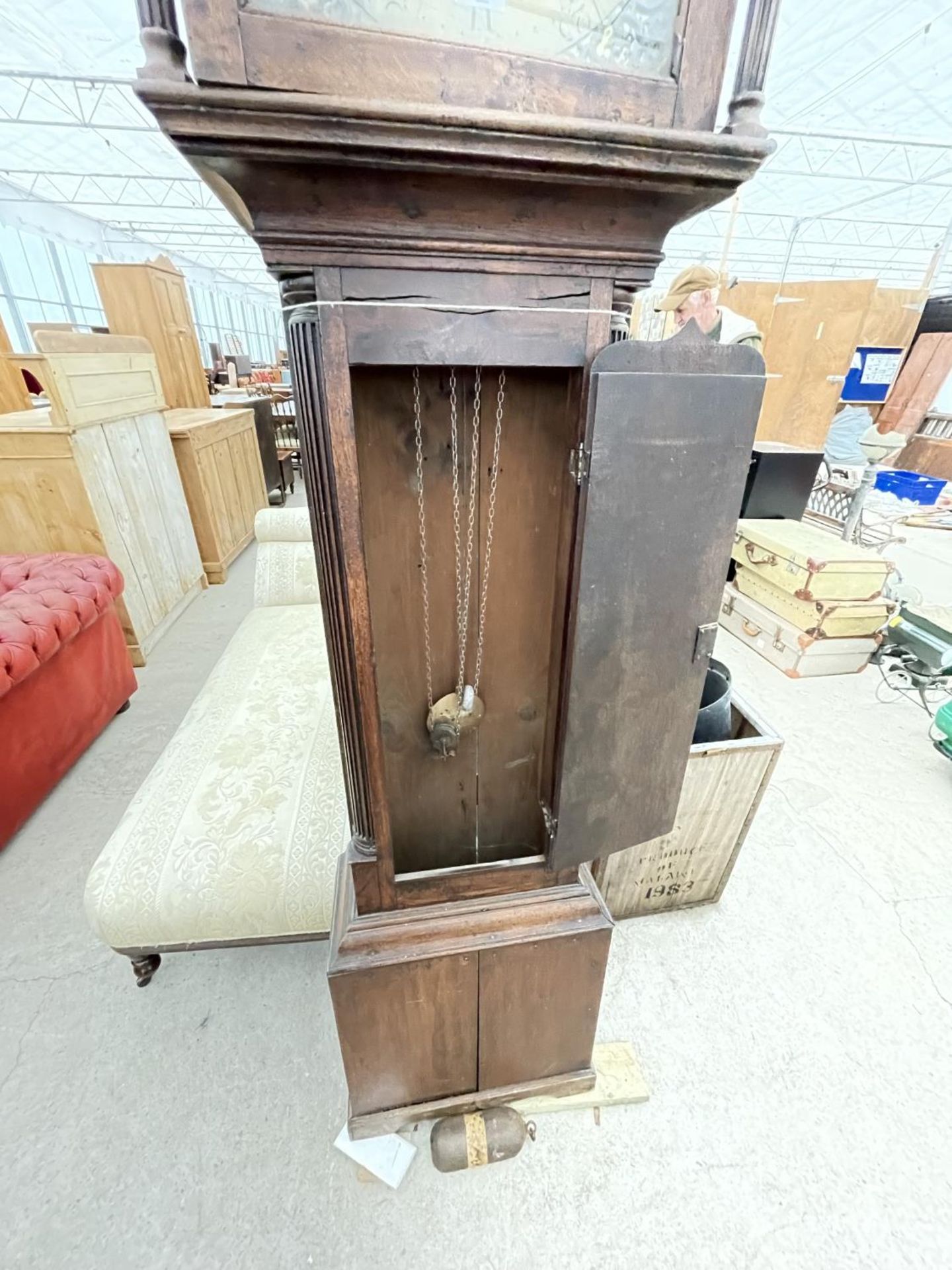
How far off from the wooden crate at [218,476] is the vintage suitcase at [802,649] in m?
3.17

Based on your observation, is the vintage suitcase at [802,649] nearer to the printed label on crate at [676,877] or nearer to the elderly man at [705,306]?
the elderly man at [705,306]

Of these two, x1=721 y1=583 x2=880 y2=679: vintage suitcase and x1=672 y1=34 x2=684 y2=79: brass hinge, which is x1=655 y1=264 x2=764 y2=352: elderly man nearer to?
A: x1=721 y1=583 x2=880 y2=679: vintage suitcase

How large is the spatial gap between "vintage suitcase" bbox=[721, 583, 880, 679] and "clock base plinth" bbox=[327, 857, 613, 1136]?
6.72 feet

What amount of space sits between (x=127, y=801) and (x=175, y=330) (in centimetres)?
385

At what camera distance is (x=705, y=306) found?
265 cm

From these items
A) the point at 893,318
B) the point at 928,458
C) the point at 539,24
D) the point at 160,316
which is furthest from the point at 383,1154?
the point at 928,458

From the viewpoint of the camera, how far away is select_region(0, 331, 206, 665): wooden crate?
2.41m

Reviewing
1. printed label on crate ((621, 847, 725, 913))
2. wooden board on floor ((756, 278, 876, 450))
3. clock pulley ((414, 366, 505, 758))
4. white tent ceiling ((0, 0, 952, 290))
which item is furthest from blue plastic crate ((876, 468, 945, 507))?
clock pulley ((414, 366, 505, 758))

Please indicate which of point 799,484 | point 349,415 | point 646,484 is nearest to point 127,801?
point 349,415

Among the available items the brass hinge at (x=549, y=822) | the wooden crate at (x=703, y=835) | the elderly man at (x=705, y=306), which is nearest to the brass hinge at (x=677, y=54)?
the brass hinge at (x=549, y=822)

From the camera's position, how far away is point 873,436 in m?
3.41

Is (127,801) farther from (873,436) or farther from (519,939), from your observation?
(873,436)

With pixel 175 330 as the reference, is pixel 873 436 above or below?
below

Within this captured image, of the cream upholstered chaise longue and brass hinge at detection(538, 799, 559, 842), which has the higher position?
brass hinge at detection(538, 799, 559, 842)
